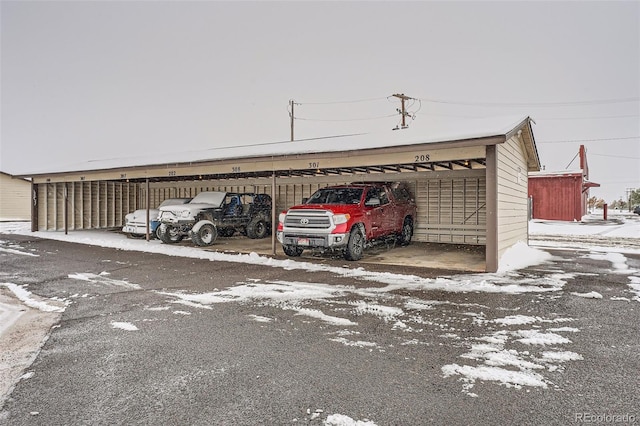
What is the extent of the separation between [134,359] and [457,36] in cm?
4094

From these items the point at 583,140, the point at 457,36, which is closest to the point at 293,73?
the point at 457,36

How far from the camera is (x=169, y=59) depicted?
3909cm

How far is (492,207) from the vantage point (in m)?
8.38

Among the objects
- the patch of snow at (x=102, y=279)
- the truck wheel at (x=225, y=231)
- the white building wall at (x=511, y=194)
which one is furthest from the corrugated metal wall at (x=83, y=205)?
the white building wall at (x=511, y=194)

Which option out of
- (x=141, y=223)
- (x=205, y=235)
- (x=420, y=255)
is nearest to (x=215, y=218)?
(x=205, y=235)

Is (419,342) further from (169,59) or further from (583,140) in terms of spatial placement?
(583,140)

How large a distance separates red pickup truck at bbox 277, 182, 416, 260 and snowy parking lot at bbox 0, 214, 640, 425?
1.35 metres

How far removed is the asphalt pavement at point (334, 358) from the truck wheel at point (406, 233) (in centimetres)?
670

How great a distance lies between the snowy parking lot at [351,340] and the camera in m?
2.75

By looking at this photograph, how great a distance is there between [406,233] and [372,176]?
120 inches

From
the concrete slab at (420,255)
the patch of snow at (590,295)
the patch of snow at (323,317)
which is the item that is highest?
the concrete slab at (420,255)

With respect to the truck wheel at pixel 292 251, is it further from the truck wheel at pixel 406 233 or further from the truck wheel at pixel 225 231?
the truck wheel at pixel 225 231

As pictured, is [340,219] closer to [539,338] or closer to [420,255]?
[420,255]

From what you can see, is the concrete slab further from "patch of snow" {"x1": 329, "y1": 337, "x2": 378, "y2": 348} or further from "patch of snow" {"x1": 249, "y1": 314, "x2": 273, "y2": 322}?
"patch of snow" {"x1": 329, "y1": 337, "x2": 378, "y2": 348}
